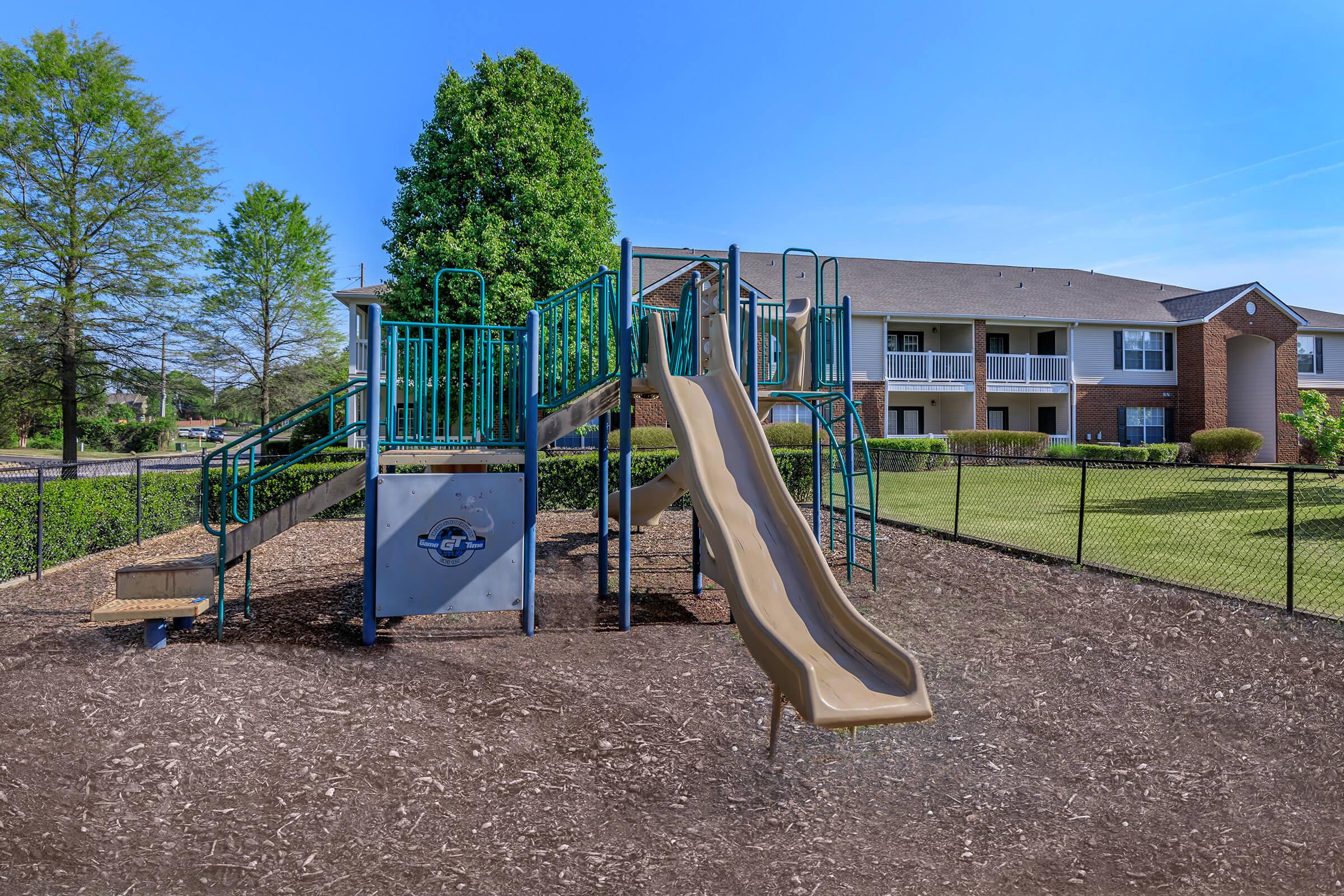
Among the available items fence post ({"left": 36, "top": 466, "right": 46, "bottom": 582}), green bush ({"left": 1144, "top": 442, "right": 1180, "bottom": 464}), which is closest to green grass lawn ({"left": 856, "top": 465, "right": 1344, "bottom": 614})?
green bush ({"left": 1144, "top": 442, "right": 1180, "bottom": 464})

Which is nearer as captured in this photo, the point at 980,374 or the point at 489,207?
the point at 489,207

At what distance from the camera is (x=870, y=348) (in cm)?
2858

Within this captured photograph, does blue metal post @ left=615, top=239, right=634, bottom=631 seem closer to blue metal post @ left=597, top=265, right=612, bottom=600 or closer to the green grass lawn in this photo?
blue metal post @ left=597, top=265, right=612, bottom=600

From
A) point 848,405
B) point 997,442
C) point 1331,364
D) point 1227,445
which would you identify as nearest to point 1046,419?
point 997,442

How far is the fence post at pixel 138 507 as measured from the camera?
1193cm

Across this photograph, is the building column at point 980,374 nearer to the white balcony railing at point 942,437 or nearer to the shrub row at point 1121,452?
the white balcony railing at point 942,437

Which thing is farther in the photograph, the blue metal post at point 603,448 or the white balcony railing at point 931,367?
the white balcony railing at point 931,367

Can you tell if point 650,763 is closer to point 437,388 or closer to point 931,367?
point 437,388

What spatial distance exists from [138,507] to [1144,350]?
3347 cm

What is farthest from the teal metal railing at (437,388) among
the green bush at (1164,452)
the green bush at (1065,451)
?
the green bush at (1164,452)

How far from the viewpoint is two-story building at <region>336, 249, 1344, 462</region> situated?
28.8 meters

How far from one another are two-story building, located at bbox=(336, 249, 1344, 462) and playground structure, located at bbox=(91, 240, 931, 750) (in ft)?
66.5

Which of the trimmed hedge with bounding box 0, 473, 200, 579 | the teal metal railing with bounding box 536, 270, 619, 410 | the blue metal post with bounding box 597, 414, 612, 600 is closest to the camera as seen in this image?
the teal metal railing with bounding box 536, 270, 619, 410

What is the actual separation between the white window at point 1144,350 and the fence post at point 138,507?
106ft
